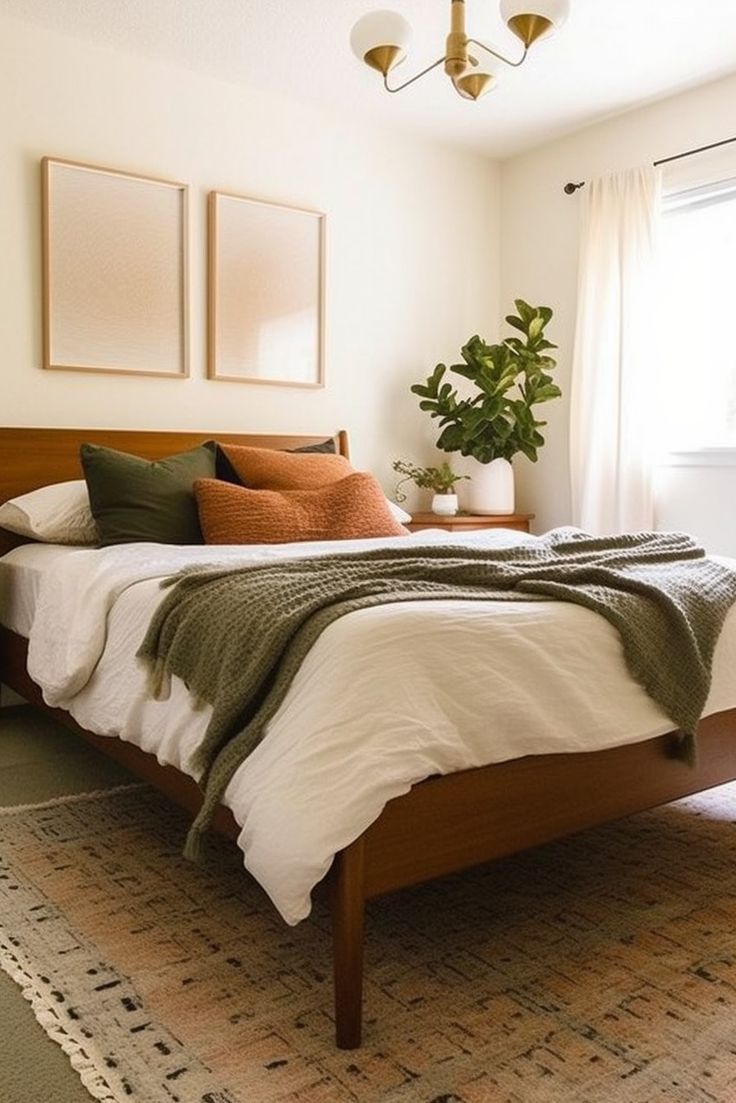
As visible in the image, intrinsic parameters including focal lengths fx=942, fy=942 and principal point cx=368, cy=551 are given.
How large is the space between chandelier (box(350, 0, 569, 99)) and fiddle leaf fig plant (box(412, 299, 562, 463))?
153 cm

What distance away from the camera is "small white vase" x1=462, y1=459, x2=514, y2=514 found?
432cm

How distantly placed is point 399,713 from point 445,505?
284cm

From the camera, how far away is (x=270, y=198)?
13.0 feet

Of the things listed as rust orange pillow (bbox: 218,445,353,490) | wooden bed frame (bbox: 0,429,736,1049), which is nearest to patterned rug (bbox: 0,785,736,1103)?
wooden bed frame (bbox: 0,429,736,1049)

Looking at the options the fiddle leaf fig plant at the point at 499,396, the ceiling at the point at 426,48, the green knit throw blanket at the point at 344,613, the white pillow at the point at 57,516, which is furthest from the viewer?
the fiddle leaf fig plant at the point at 499,396

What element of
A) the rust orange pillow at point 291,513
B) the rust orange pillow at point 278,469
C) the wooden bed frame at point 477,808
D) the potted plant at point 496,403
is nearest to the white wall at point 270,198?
the potted plant at point 496,403

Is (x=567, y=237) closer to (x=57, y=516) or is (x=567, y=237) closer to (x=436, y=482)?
(x=436, y=482)

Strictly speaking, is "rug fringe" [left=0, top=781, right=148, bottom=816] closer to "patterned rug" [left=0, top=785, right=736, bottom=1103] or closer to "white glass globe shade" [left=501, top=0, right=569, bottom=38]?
"patterned rug" [left=0, top=785, right=736, bottom=1103]

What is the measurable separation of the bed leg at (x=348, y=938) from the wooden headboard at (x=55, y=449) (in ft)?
7.62

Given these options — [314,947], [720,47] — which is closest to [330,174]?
[720,47]

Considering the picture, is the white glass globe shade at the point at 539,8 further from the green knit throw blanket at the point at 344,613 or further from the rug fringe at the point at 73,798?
the rug fringe at the point at 73,798

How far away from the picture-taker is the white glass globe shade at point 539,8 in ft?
7.84

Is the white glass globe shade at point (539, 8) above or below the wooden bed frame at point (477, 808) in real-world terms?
above

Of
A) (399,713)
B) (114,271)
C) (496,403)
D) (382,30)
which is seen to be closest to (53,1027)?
(399,713)
